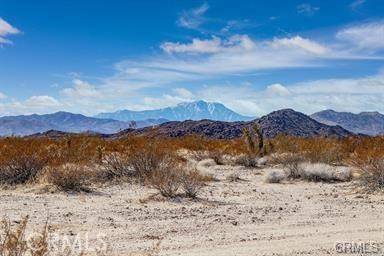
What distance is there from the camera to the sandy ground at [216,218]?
369 inches

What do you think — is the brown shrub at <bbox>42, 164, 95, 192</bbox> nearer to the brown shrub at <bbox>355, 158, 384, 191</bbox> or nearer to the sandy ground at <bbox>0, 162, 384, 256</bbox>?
the sandy ground at <bbox>0, 162, 384, 256</bbox>

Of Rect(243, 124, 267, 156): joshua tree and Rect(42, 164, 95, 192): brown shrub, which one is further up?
Rect(243, 124, 267, 156): joshua tree

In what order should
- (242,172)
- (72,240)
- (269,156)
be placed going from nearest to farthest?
1. (72,240)
2. (242,172)
3. (269,156)

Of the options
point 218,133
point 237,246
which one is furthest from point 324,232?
point 218,133

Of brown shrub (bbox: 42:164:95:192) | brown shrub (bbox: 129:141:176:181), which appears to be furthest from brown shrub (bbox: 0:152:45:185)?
brown shrub (bbox: 129:141:176:181)

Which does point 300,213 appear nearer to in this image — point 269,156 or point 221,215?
point 221,215

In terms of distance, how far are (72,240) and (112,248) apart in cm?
91

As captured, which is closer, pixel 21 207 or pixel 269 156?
pixel 21 207

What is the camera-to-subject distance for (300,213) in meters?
12.9

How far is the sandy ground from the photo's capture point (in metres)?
9.38

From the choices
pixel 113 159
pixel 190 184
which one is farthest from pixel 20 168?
pixel 190 184

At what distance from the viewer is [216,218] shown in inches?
470

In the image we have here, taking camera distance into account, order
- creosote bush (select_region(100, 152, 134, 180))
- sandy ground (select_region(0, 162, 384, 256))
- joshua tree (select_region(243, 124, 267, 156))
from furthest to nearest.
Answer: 1. joshua tree (select_region(243, 124, 267, 156))
2. creosote bush (select_region(100, 152, 134, 180))
3. sandy ground (select_region(0, 162, 384, 256))

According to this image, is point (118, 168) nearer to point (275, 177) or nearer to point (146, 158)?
point (146, 158)
